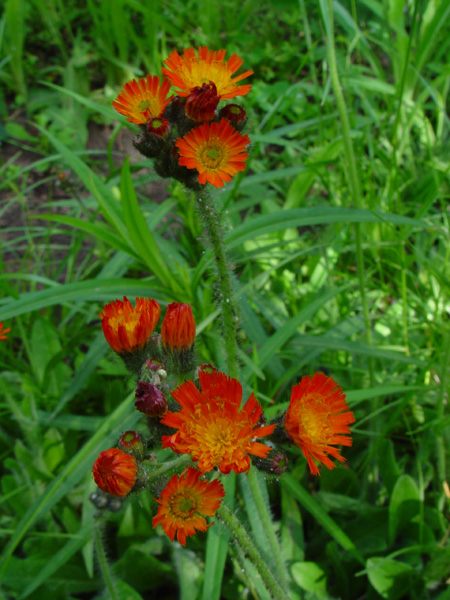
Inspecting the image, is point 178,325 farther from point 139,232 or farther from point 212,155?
point 139,232

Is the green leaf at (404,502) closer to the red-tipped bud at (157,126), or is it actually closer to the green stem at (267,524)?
the green stem at (267,524)

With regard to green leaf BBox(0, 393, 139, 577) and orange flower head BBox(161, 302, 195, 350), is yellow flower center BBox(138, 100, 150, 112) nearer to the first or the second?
orange flower head BBox(161, 302, 195, 350)

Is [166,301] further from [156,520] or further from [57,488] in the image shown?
[156,520]

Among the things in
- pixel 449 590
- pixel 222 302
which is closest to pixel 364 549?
pixel 449 590

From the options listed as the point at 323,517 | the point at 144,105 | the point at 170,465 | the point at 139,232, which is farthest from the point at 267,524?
the point at 144,105

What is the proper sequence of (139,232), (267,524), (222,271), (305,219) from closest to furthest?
(222,271) < (267,524) < (305,219) < (139,232)

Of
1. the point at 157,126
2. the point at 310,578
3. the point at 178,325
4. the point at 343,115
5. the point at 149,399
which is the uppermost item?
the point at 343,115

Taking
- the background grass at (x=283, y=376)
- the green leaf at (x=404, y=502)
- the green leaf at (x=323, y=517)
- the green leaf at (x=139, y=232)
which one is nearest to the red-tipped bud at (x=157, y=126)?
the background grass at (x=283, y=376)
